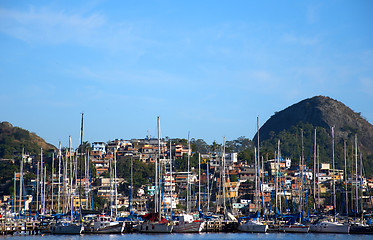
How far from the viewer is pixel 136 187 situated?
11450 centimetres

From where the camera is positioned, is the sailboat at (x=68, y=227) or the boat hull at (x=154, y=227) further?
the boat hull at (x=154, y=227)

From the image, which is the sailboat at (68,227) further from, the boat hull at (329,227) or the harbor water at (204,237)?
the boat hull at (329,227)

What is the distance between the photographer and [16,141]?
174m

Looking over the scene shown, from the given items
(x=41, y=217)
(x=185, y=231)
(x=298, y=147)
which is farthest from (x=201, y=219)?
(x=298, y=147)

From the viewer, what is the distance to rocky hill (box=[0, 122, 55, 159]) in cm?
16225

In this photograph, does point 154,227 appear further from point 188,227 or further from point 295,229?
point 295,229

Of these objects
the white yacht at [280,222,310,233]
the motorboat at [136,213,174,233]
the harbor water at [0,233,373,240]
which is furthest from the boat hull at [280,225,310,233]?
the motorboat at [136,213,174,233]

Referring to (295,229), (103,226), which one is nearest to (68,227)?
(103,226)

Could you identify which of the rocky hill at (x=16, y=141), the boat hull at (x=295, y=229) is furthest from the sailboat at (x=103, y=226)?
the rocky hill at (x=16, y=141)

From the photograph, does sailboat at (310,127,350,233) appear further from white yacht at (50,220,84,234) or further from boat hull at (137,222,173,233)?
white yacht at (50,220,84,234)

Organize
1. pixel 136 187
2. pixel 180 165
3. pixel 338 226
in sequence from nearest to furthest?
pixel 338 226, pixel 136 187, pixel 180 165

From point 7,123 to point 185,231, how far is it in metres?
143

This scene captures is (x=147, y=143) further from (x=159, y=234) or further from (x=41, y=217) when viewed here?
(x=159, y=234)

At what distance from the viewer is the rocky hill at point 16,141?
162250 mm
